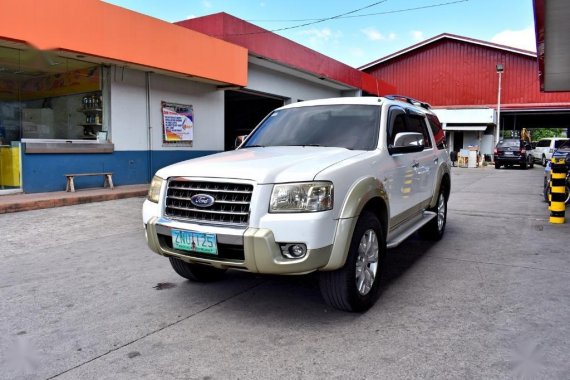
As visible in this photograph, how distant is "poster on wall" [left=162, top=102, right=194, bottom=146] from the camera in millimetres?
13383

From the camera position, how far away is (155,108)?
13.0 meters

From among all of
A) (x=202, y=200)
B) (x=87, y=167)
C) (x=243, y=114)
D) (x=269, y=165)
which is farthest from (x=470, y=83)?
(x=202, y=200)

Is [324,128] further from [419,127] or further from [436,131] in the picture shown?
[436,131]

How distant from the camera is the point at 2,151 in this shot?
412 inches

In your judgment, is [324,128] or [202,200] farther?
[324,128]

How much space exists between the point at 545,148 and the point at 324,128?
27.5 metres

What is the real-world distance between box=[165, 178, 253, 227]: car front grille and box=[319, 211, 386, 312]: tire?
32.6 inches

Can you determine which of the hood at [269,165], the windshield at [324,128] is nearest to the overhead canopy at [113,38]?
the windshield at [324,128]

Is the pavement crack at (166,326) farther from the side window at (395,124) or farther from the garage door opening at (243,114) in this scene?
the garage door opening at (243,114)

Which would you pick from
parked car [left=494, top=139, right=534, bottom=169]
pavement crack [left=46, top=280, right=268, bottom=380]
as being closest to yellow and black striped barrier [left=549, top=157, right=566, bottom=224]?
pavement crack [left=46, top=280, right=268, bottom=380]

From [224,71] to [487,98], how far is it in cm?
2717

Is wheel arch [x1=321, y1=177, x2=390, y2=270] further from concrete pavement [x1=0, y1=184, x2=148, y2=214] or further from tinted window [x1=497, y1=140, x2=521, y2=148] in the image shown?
tinted window [x1=497, y1=140, x2=521, y2=148]

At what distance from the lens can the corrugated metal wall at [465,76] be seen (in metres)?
33.5

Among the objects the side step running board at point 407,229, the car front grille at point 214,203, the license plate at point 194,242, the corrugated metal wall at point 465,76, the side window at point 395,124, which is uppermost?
the corrugated metal wall at point 465,76
